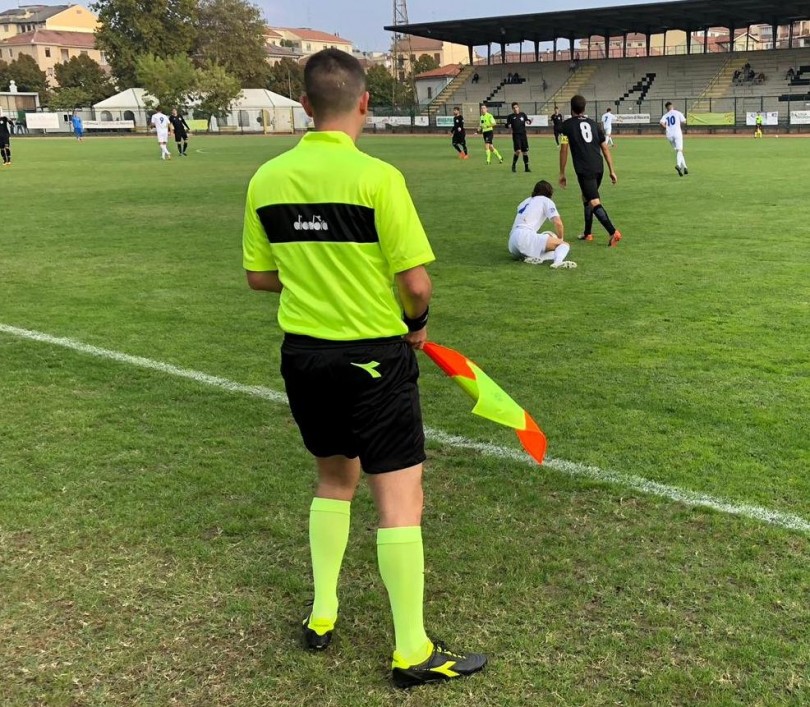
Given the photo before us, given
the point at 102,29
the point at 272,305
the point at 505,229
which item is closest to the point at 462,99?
the point at 102,29

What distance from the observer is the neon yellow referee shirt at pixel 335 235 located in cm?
246

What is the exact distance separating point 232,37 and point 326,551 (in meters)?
102

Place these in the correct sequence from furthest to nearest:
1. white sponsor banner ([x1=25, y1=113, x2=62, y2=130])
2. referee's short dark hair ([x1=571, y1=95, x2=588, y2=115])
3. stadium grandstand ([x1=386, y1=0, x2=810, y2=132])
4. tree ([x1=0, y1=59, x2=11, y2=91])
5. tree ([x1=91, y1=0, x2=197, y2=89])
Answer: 1. tree ([x1=0, y1=59, x2=11, y2=91])
2. tree ([x1=91, y1=0, x2=197, y2=89])
3. white sponsor banner ([x1=25, y1=113, x2=62, y2=130])
4. stadium grandstand ([x1=386, y1=0, x2=810, y2=132])
5. referee's short dark hair ([x1=571, y1=95, x2=588, y2=115])

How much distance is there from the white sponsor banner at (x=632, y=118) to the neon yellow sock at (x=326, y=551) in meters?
50.0

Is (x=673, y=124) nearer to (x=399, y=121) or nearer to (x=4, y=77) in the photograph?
(x=399, y=121)

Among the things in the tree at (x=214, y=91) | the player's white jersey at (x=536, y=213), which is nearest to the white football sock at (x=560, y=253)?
the player's white jersey at (x=536, y=213)

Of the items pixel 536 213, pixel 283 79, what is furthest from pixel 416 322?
pixel 283 79

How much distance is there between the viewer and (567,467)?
14.2 feet

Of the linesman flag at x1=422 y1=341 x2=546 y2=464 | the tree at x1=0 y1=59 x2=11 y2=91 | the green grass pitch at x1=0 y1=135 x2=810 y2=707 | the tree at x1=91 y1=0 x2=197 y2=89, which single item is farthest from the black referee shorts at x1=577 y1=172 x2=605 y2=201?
the tree at x1=0 y1=59 x2=11 y2=91

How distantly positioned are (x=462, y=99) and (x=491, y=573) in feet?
221

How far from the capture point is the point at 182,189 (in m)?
20.2

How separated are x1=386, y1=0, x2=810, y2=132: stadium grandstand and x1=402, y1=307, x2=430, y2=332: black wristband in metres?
46.2

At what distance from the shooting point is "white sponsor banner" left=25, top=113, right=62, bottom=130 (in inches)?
2889

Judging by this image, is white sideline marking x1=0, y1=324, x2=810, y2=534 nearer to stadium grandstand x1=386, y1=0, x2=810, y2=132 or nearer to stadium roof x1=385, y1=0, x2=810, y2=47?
stadium grandstand x1=386, y1=0, x2=810, y2=132
